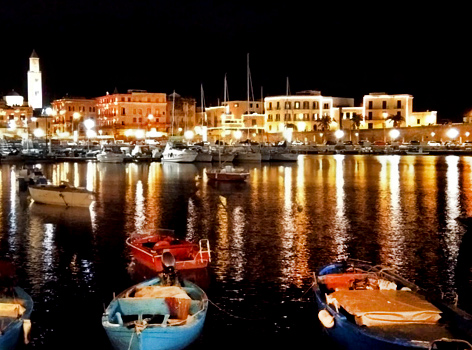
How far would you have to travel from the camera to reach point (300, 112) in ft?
357

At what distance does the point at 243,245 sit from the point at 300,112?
8936 cm

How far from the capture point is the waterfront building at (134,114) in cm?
12099

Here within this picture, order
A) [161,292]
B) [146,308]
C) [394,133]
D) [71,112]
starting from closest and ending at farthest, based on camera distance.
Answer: [146,308], [161,292], [394,133], [71,112]

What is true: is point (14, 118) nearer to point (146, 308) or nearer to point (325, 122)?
point (325, 122)

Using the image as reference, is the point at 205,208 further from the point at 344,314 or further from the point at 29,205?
the point at 344,314

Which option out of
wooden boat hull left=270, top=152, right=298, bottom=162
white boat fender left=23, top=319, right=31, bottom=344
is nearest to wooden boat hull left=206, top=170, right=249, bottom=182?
wooden boat hull left=270, top=152, right=298, bottom=162

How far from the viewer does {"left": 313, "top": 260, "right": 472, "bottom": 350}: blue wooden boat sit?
10078 millimetres

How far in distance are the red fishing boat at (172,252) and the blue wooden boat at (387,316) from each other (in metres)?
4.89

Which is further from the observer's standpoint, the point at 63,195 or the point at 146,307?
the point at 63,195

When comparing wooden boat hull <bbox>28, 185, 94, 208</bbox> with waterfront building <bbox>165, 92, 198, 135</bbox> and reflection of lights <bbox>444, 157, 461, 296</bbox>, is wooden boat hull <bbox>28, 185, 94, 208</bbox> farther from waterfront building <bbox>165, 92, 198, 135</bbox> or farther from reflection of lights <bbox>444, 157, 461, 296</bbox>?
waterfront building <bbox>165, 92, 198, 135</bbox>

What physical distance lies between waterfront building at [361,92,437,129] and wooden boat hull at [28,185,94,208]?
270ft

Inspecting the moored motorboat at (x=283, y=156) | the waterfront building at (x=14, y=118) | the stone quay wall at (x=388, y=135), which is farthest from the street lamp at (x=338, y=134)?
the waterfront building at (x=14, y=118)

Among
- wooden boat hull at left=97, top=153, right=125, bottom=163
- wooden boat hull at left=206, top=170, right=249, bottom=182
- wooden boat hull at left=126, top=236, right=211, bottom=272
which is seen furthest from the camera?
wooden boat hull at left=97, top=153, right=125, bottom=163

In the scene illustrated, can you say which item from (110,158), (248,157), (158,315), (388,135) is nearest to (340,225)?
(158,315)
